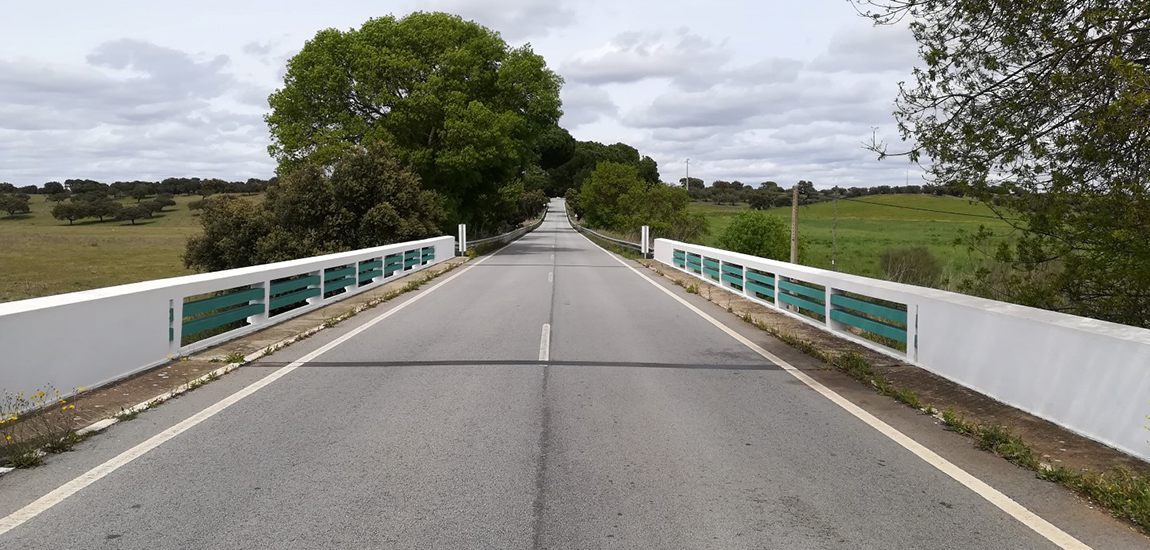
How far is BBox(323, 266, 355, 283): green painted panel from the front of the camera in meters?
15.6

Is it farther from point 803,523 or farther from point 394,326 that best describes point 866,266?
point 803,523

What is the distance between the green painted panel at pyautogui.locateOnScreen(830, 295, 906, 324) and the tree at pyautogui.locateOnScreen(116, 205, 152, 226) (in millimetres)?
105245

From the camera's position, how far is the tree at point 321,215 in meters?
27.9

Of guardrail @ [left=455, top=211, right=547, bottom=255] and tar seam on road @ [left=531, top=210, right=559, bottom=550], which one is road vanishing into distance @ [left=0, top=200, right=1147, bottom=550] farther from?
guardrail @ [left=455, top=211, right=547, bottom=255]

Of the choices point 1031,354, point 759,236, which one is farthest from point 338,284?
point 759,236

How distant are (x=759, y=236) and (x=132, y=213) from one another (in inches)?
3377

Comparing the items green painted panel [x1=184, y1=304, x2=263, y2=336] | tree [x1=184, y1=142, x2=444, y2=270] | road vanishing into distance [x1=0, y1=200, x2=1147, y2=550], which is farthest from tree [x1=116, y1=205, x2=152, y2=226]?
road vanishing into distance [x1=0, y1=200, x2=1147, y2=550]

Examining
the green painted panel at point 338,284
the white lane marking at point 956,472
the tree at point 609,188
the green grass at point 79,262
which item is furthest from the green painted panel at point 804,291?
the tree at point 609,188

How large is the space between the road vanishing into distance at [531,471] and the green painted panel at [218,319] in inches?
47.8

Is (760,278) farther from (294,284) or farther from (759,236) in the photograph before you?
(759,236)

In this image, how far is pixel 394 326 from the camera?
1220cm

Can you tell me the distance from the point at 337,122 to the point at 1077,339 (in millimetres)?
37404

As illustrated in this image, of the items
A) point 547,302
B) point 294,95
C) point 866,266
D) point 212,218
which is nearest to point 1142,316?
point 547,302

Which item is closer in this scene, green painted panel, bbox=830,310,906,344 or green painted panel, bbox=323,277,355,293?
green painted panel, bbox=830,310,906,344
